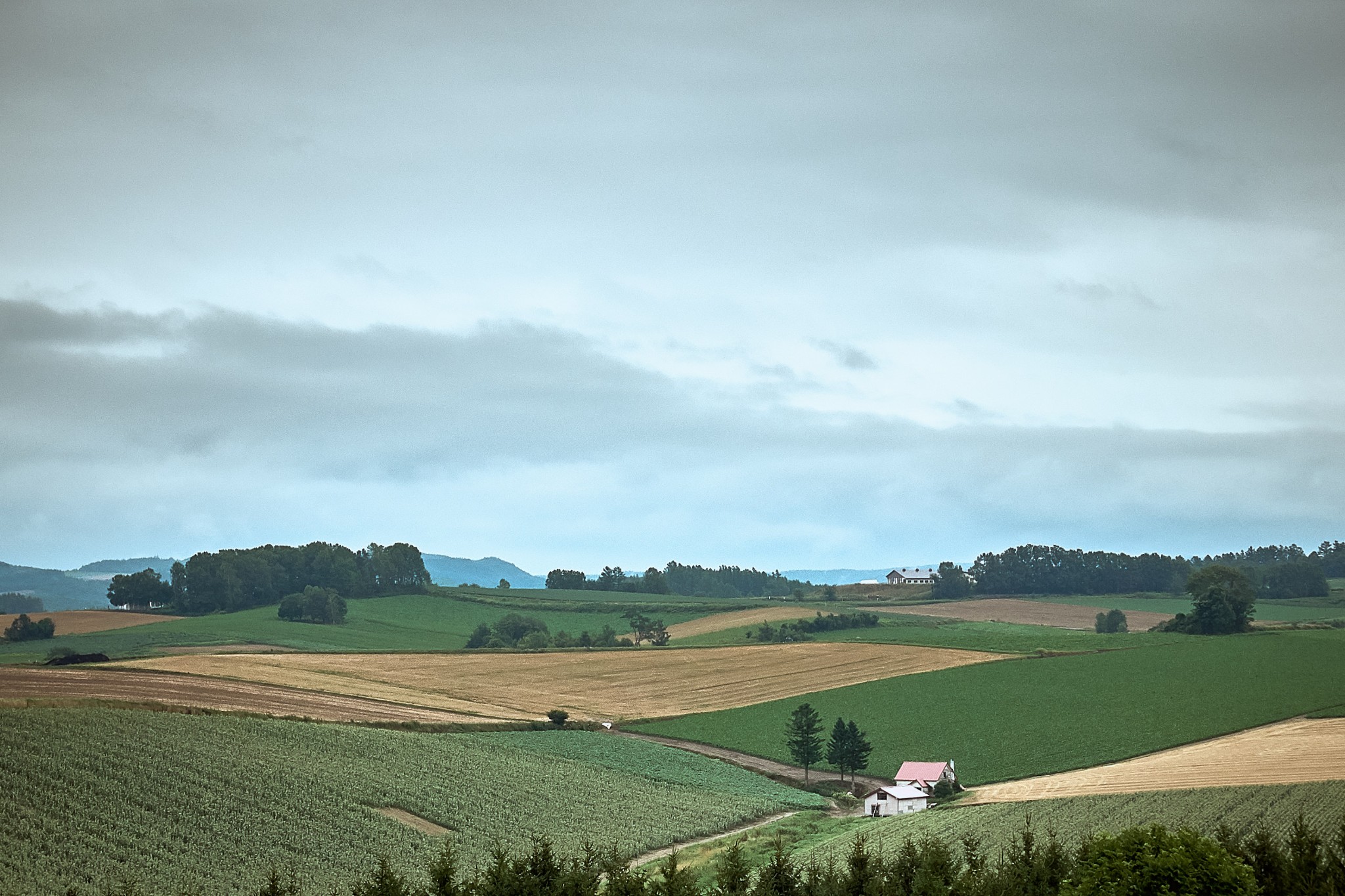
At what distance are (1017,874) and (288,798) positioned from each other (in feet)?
93.4

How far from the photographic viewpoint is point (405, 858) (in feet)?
124

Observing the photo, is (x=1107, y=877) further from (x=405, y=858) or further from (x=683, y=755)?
(x=683, y=755)

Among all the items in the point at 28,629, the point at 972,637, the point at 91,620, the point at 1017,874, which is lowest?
the point at 972,637

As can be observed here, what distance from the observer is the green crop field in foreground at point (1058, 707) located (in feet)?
207

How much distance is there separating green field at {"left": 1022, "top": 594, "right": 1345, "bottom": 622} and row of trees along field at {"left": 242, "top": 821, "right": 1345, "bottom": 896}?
113777mm

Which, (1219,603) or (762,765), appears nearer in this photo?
(762,765)

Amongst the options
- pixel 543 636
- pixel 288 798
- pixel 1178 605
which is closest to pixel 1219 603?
pixel 1178 605

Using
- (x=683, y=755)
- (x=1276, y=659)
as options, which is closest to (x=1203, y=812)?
(x=683, y=755)

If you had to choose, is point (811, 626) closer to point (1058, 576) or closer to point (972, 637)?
point (972, 637)

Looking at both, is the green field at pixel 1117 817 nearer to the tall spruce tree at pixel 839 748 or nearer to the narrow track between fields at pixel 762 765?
the tall spruce tree at pixel 839 748

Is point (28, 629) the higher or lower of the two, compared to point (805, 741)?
higher

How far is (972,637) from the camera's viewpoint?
111 meters

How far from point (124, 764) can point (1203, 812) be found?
41.3 meters

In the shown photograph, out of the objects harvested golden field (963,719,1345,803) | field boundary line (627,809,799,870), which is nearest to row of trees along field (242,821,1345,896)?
field boundary line (627,809,799,870)
